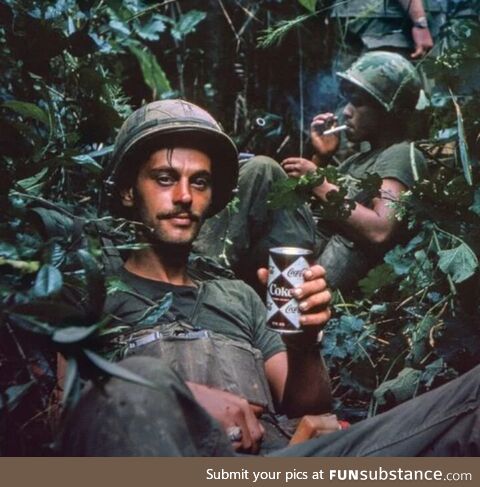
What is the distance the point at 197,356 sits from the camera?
271 centimetres

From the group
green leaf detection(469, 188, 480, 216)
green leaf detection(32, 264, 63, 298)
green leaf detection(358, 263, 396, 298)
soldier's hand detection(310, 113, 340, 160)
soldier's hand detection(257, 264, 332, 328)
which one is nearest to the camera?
green leaf detection(32, 264, 63, 298)

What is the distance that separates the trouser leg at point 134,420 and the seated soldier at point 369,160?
2.35 meters

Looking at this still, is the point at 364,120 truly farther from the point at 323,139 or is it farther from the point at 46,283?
the point at 46,283

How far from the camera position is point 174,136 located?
3180mm

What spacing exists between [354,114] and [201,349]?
2.64 metres

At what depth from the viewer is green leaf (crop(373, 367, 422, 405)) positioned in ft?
10.8

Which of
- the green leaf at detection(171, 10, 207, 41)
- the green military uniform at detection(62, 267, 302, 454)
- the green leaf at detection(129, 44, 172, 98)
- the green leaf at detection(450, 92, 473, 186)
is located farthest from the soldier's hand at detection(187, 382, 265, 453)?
the green leaf at detection(171, 10, 207, 41)

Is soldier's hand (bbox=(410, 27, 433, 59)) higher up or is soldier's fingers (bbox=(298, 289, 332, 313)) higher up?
soldier's hand (bbox=(410, 27, 433, 59))

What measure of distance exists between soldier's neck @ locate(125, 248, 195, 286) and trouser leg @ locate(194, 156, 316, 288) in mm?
1121

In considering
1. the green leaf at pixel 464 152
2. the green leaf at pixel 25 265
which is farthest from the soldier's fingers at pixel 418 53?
the green leaf at pixel 25 265

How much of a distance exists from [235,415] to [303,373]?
44 centimetres

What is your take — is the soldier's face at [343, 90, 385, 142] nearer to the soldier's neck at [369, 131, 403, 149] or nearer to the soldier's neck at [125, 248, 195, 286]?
the soldier's neck at [369, 131, 403, 149]

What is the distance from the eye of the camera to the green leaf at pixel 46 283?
2002 millimetres

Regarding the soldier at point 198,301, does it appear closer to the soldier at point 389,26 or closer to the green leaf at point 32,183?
the green leaf at point 32,183
